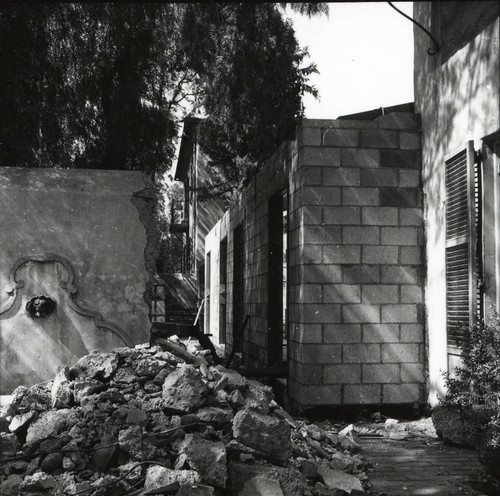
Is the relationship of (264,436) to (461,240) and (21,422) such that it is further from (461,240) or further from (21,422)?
(461,240)

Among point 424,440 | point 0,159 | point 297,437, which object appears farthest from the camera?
point 0,159

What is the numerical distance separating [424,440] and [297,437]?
1642 millimetres

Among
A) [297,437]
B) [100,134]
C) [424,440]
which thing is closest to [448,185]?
[424,440]

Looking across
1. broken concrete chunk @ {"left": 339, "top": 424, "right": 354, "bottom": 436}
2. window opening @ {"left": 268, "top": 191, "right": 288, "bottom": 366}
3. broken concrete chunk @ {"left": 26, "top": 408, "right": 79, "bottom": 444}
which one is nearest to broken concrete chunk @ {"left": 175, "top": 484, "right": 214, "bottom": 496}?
broken concrete chunk @ {"left": 26, "top": 408, "right": 79, "bottom": 444}

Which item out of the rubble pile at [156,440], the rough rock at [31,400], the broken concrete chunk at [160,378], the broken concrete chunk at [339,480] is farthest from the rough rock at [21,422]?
the broken concrete chunk at [339,480]

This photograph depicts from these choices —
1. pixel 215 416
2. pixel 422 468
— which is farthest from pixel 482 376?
pixel 215 416

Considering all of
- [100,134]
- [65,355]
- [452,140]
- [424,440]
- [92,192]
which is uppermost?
[100,134]

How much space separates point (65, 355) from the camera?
6.02 m

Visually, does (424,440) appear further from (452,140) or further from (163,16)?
(163,16)

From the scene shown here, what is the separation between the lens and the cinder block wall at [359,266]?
6.62 meters

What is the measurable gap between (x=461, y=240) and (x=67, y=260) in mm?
3732

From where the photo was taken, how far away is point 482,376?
4355mm

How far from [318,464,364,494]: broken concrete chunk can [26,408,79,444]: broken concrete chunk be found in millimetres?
1748

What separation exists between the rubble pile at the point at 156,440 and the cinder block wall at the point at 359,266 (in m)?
1.60
